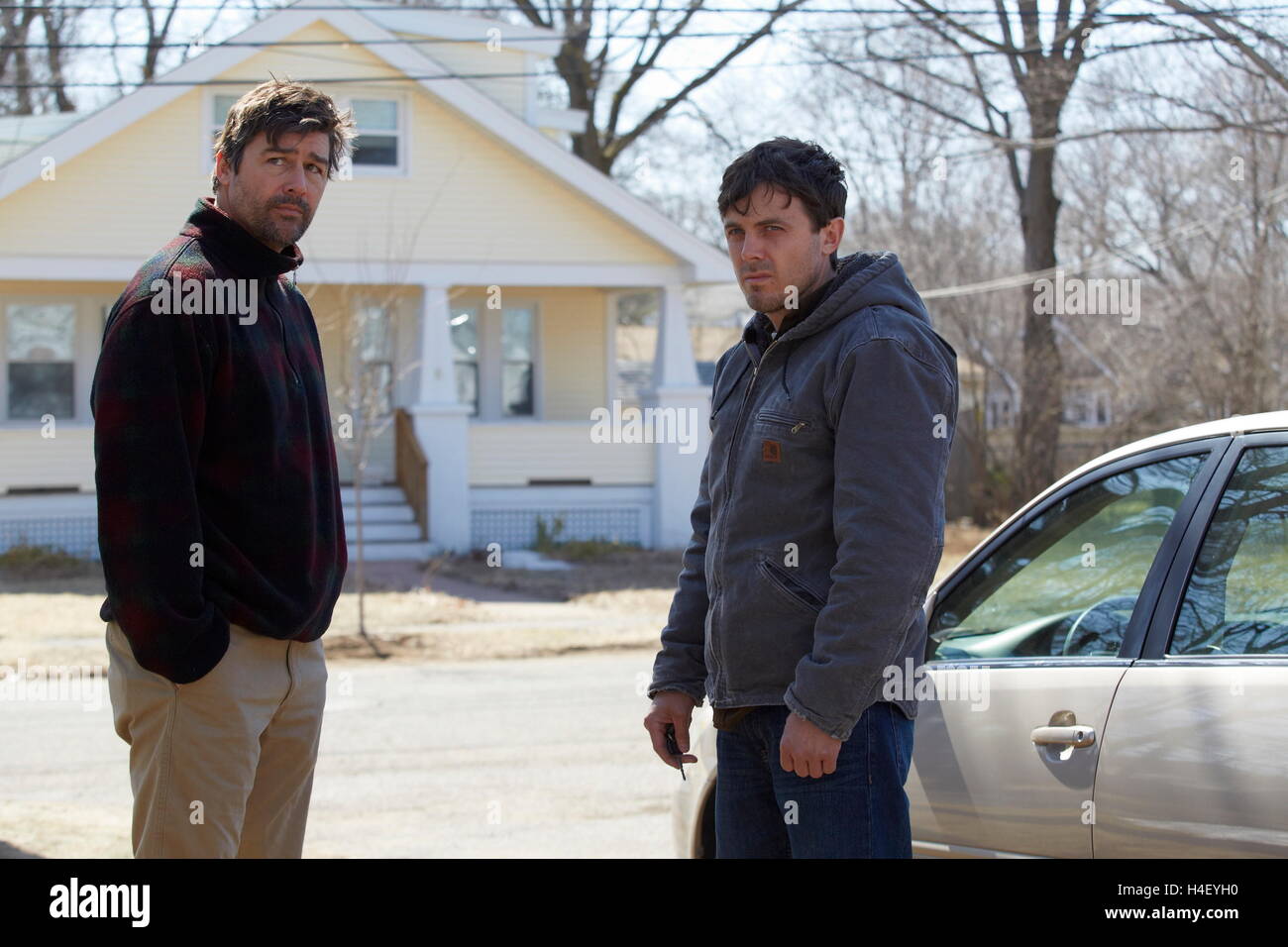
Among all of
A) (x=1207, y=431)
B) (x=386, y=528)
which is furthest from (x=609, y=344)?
(x=1207, y=431)

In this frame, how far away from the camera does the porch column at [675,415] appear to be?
68.3ft

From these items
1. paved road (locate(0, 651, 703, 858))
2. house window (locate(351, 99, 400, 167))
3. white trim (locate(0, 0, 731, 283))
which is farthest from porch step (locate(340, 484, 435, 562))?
paved road (locate(0, 651, 703, 858))

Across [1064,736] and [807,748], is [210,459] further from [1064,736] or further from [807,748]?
[1064,736]

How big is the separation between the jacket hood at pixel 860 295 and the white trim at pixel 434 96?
55.9 feet

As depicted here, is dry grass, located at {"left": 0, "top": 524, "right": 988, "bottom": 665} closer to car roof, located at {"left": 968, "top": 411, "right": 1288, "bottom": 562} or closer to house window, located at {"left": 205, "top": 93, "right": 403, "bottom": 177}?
house window, located at {"left": 205, "top": 93, "right": 403, "bottom": 177}

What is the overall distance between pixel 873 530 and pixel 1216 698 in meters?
1.08

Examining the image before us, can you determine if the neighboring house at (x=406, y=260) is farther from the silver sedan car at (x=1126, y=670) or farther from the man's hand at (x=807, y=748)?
the man's hand at (x=807, y=748)

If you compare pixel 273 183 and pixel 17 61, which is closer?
pixel 273 183

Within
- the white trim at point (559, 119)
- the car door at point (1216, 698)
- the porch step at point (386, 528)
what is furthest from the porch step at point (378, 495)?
the car door at point (1216, 698)

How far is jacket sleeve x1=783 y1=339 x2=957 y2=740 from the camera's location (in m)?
2.79

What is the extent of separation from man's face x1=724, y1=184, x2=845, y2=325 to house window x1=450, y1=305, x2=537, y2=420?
62.4 feet

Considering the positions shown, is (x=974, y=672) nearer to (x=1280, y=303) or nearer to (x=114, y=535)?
(x=114, y=535)

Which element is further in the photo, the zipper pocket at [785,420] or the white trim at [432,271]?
the white trim at [432,271]

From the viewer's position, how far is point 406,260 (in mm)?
19266
